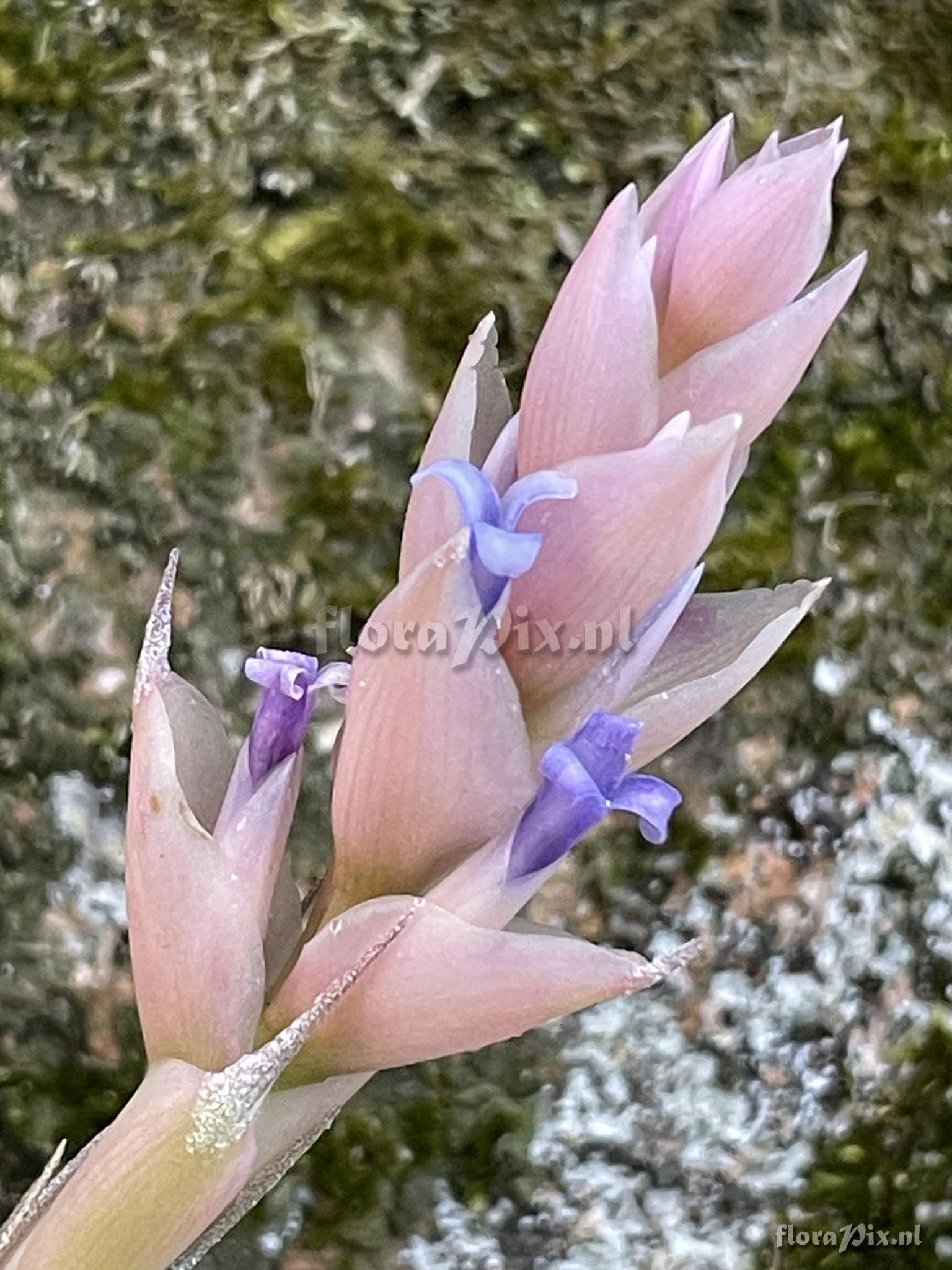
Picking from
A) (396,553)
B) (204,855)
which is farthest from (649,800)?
(396,553)

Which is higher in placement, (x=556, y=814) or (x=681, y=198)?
(x=681, y=198)

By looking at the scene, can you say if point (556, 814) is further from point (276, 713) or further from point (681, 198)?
point (681, 198)

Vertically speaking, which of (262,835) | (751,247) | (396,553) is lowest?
(396,553)

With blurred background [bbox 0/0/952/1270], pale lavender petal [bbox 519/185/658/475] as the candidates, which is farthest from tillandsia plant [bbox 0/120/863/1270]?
blurred background [bbox 0/0/952/1270]

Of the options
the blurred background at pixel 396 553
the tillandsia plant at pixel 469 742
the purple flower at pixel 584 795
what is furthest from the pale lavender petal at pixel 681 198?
the blurred background at pixel 396 553

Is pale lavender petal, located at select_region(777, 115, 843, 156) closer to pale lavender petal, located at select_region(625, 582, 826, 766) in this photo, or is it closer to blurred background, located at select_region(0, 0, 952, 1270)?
pale lavender petal, located at select_region(625, 582, 826, 766)

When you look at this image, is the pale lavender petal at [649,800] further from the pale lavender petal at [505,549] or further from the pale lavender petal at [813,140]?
the pale lavender petal at [813,140]

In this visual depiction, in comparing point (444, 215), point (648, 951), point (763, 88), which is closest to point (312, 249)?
point (444, 215)
